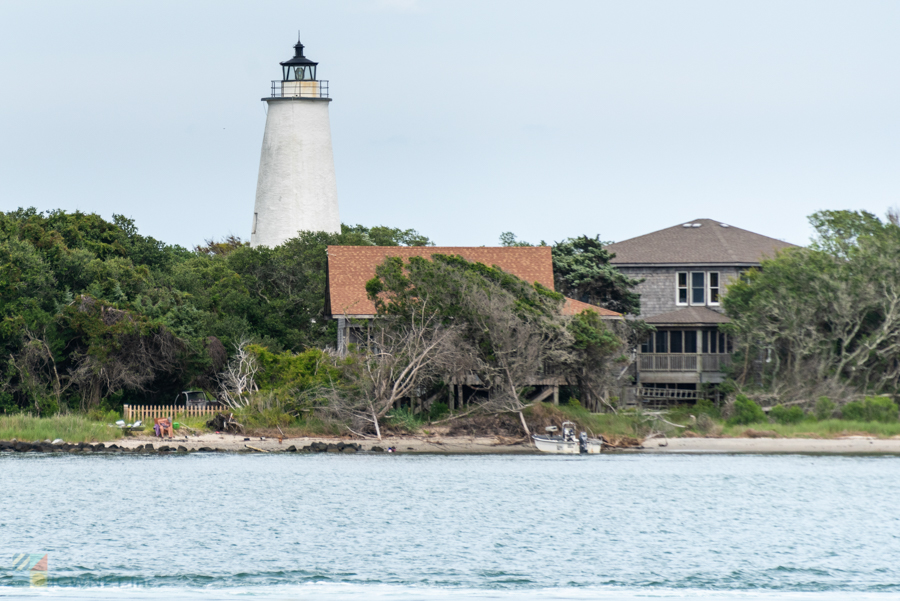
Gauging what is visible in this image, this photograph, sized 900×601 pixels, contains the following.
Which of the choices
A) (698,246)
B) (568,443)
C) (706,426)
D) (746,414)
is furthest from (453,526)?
(698,246)

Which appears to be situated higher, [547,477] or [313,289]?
[313,289]

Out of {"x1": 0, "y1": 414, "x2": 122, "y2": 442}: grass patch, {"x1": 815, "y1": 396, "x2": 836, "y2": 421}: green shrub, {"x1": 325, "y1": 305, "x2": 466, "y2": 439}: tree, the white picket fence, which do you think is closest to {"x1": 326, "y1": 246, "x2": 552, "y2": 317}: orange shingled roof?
{"x1": 325, "y1": 305, "x2": 466, "y2": 439}: tree

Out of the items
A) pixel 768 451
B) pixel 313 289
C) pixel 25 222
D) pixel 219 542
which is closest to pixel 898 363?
pixel 768 451

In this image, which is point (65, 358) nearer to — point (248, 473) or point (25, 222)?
point (25, 222)

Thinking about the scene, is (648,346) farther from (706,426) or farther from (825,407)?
(825,407)

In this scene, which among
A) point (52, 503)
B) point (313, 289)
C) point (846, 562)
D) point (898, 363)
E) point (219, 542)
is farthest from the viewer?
point (313, 289)

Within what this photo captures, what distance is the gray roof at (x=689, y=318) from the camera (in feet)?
151

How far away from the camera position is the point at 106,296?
43969mm

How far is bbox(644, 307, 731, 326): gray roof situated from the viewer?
151 feet

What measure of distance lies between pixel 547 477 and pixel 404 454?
647 cm

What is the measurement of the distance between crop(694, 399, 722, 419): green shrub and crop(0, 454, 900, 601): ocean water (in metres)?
3.47

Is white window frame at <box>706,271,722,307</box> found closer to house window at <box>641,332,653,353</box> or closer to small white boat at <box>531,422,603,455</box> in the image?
house window at <box>641,332,653,353</box>

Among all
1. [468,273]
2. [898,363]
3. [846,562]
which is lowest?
[846,562]

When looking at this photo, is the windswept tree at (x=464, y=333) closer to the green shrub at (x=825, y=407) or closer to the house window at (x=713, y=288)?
the green shrub at (x=825, y=407)
